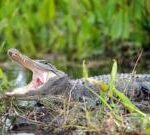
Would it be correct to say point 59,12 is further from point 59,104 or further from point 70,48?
point 59,104

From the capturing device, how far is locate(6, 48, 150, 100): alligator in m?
5.76

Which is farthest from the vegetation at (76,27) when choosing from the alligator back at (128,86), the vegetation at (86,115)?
the vegetation at (86,115)

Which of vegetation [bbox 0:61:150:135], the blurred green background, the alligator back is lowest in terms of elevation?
vegetation [bbox 0:61:150:135]

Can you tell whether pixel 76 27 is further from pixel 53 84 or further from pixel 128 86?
pixel 53 84

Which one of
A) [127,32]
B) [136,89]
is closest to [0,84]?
[136,89]

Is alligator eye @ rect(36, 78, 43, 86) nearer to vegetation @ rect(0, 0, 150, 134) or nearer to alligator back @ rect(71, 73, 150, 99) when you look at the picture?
alligator back @ rect(71, 73, 150, 99)

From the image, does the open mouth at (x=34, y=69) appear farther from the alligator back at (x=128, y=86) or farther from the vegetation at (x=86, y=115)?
the alligator back at (x=128, y=86)

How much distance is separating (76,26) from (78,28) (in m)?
0.22

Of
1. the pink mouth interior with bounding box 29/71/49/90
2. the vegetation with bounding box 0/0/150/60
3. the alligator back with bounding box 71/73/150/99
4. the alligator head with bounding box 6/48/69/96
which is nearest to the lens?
the alligator head with bounding box 6/48/69/96

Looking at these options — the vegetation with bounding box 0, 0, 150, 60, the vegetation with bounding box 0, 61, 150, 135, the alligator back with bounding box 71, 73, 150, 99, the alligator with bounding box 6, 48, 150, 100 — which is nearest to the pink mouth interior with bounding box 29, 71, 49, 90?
the alligator with bounding box 6, 48, 150, 100

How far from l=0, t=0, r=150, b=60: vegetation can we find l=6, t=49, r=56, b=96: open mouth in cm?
394

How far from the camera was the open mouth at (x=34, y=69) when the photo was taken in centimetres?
574

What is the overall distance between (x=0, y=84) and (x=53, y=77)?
625 millimetres

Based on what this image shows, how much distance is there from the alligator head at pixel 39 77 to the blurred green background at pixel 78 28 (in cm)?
389
